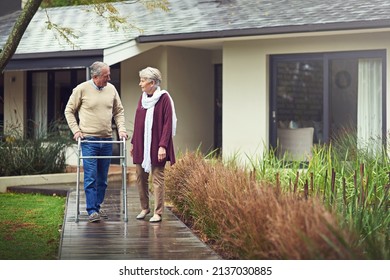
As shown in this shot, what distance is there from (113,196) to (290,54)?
183 inches

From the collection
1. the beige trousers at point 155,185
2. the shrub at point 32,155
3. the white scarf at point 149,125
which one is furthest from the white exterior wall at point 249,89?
the white scarf at point 149,125

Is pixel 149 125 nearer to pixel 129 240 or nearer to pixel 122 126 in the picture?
pixel 122 126

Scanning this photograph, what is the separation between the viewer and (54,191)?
45.0ft

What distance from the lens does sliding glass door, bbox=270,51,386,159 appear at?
49.6ft

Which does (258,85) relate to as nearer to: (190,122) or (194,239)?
(190,122)

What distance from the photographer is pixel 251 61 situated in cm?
1623

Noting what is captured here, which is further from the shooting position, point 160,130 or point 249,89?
point 249,89

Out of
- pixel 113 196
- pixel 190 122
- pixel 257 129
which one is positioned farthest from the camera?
pixel 190 122

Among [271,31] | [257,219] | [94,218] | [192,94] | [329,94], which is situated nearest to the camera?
[257,219]

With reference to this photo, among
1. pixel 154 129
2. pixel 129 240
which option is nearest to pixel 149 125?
pixel 154 129

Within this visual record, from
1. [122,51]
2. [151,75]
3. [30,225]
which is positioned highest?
[122,51]

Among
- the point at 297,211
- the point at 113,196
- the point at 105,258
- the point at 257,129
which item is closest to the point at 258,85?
the point at 257,129

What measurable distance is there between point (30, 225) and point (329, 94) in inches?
272

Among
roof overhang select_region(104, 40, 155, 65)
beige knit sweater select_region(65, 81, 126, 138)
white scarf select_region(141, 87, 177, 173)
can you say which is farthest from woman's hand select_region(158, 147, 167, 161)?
roof overhang select_region(104, 40, 155, 65)
